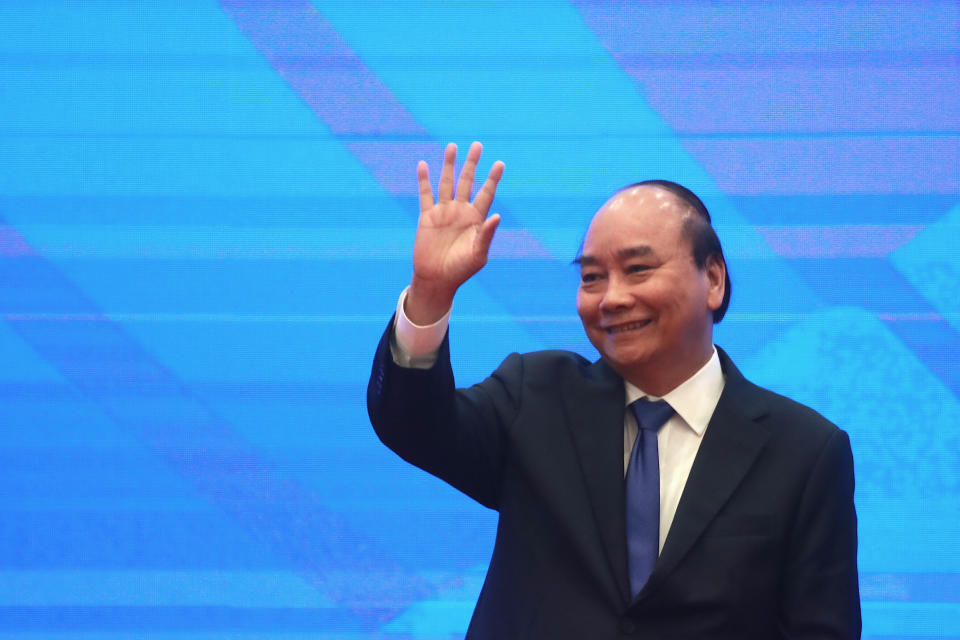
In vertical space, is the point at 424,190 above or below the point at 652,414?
above

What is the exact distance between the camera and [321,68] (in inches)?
98.3

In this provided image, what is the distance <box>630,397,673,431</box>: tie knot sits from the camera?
1556mm

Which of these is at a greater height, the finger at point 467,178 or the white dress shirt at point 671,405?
the finger at point 467,178

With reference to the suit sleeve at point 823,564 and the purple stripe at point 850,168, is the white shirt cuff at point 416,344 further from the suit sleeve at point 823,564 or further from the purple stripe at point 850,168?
the purple stripe at point 850,168

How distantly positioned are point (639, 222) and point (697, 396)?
0.92 ft

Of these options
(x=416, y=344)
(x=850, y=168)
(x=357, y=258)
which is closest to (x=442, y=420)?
(x=416, y=344)

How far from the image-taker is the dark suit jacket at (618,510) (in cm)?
142

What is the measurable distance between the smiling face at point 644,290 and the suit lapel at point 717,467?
0.32 ft

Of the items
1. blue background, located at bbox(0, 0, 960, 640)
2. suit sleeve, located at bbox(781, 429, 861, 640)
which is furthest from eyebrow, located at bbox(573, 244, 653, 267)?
blue background, located at bbox(0, 0, 960, 640)

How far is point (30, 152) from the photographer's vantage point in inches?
99.0

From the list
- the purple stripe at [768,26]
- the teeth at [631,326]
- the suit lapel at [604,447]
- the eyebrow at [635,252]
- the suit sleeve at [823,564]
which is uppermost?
the purple stripe at [768,26]

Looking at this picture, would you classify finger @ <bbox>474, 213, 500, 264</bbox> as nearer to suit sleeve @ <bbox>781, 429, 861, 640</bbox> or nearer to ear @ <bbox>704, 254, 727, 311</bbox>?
ear @ <bbox>704, 254, 727, 311</bbox>

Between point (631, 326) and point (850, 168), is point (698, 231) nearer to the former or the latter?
point (631, 326)

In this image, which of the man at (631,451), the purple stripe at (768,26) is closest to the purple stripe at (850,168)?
the purple stripe at (768,26)
